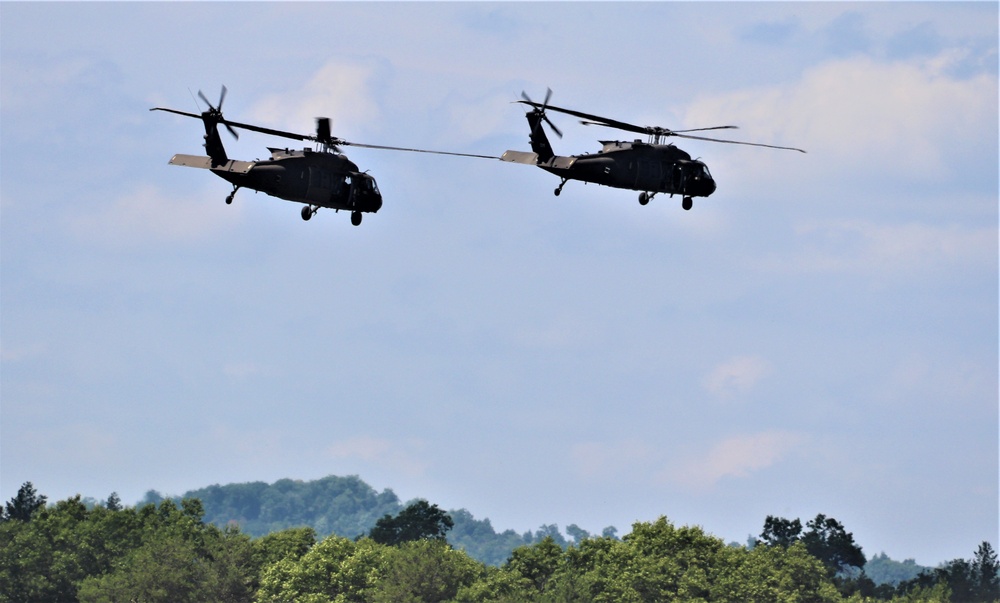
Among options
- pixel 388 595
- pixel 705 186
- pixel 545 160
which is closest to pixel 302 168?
pixel 545 160

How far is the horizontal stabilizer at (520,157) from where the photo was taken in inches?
3750

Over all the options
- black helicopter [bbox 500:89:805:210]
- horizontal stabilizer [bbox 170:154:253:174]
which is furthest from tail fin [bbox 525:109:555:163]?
horizontal stabilizer [bbox 170:154:253:174]

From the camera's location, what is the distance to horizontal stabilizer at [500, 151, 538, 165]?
95.2 metres

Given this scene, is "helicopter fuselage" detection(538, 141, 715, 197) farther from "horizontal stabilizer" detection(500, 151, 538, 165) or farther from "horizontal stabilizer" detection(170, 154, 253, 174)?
"horizontal stabilizer" detection(170, 154, 253, 174)

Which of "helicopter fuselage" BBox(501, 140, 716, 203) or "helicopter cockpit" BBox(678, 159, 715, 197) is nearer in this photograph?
"helicopter fuselage" BBox(501, 140, 716, 203)

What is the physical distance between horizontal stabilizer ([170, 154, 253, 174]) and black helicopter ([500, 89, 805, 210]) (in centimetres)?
1419

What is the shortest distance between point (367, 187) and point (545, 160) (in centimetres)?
1080

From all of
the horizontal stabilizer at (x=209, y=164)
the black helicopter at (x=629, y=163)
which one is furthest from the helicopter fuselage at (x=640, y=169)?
the horizontal stabilizer at (x=209, y=164)

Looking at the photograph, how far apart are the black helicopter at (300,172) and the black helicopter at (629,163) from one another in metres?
9.58

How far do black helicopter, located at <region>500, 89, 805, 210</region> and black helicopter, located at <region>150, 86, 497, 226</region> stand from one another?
958 centimetres

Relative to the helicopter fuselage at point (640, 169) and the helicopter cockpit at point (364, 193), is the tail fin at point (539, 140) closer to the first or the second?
the helicopter fuselage at point (640, 169)

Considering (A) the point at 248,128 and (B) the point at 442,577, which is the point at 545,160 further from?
(B) the point at 442,577

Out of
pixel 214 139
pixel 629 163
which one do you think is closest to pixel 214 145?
pixel 214 139

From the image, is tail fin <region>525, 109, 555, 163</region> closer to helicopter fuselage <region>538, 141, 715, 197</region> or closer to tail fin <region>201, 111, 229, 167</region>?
helicopter fuselage <region>538, 141, 715, 197</region>
